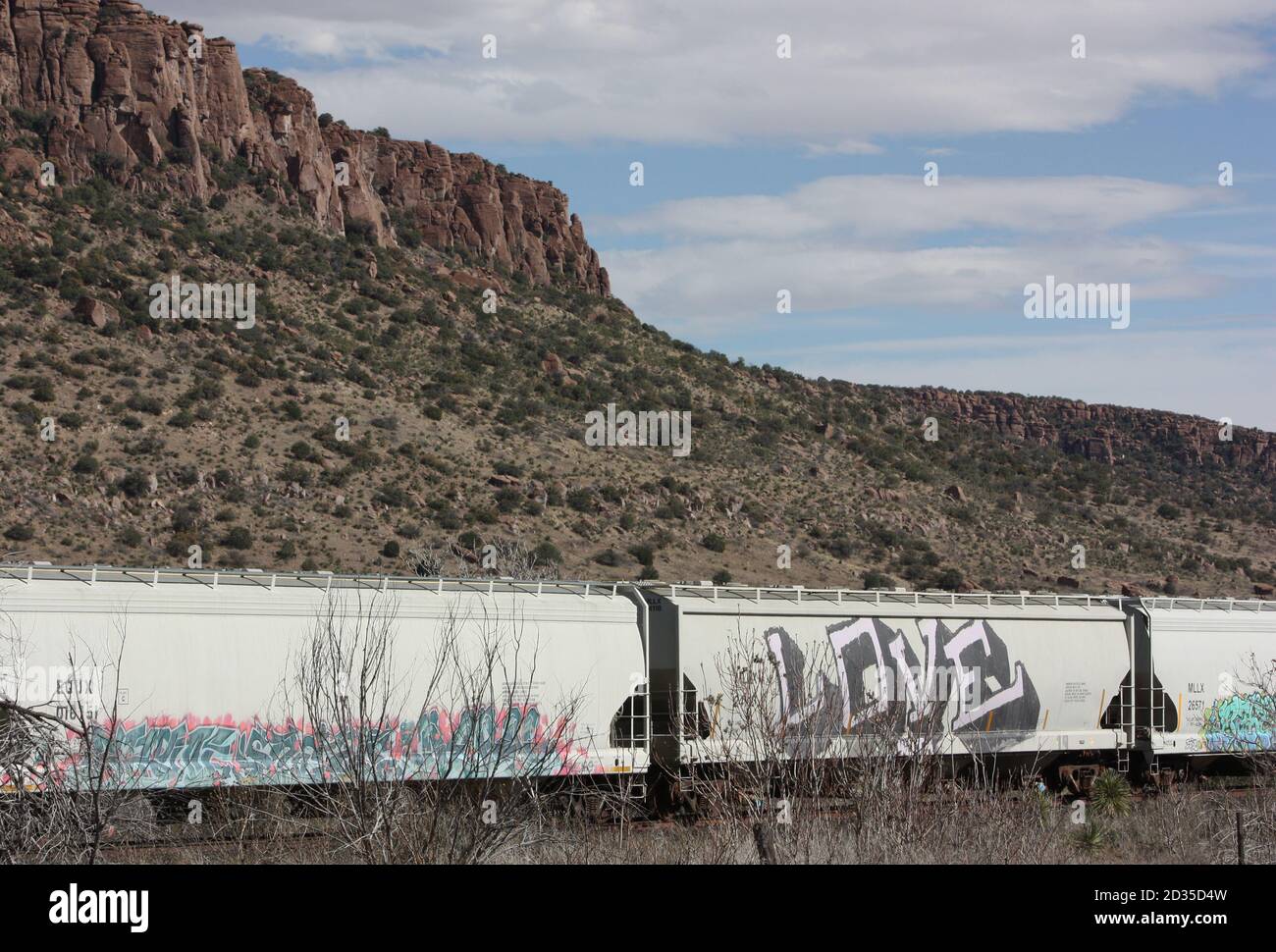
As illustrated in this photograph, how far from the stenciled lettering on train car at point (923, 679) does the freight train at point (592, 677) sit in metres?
0.04

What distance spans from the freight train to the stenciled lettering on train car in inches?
1.7

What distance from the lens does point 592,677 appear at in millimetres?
18844

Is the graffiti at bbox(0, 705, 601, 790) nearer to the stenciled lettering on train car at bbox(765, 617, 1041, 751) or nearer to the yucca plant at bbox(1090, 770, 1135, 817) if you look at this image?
the stenciled lettering on train car at bbox(765, 617, 1041, 751)

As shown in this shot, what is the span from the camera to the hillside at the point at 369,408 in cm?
4941

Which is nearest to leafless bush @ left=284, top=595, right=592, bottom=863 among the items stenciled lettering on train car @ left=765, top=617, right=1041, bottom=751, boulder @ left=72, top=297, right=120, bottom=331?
stenciled lettering on train car @ left=765, top=617, right=1041, bottom=751

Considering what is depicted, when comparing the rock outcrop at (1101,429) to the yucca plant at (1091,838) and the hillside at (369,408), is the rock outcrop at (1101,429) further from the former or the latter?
the yucca plant at (1091,838)

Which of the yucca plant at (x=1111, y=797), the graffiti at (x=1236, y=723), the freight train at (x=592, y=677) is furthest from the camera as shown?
the graffiti at (x=1236, y=723)

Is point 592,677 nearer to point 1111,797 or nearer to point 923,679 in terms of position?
point 923,679

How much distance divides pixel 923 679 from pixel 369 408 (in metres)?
41.3

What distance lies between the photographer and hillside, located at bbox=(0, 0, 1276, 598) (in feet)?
162

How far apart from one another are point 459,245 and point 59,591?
81790mm

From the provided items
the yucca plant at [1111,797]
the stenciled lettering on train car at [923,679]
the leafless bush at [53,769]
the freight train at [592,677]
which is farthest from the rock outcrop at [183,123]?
the yucca plant at [1111,797]

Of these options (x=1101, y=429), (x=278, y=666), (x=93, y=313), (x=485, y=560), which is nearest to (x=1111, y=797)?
(x=278, y=666)
